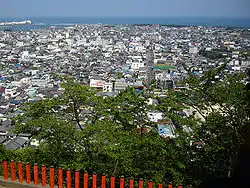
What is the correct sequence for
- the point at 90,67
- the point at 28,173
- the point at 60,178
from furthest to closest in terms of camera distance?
the point at 90,67 < the point at 28,173 < the point at 60,178

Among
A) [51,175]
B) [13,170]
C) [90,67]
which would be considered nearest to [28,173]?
[13,170]

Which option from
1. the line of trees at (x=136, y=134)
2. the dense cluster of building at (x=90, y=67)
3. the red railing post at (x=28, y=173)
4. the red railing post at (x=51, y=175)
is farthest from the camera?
the dense cluster of building at (x=90, y=67)

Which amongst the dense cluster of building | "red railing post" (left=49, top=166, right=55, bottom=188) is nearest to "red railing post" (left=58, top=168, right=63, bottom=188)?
"red railing post" (left=49, top=166, right=55, bottom=188)

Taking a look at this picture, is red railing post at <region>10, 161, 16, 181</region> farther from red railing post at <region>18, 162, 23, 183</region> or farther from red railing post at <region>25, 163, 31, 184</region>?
red railing post at <region>25, 163, 31, 184</region>

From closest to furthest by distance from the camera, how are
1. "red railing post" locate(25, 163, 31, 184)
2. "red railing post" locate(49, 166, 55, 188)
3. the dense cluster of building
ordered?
"red railing post" locate(49, 166, 55, 188)
"red railing post" locate(25, 163, 31, 184)
the dense cluster of building

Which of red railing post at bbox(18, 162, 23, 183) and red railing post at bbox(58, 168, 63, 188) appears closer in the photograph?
red railing post at bbox(58, 168, 63, 188)

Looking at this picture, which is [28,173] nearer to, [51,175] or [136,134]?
[51,175]

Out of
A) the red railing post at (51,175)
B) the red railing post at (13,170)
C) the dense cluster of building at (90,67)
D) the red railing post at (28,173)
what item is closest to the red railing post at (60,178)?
the red railing post at (51,175)

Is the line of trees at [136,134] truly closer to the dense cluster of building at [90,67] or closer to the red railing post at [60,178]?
the red railing post at [60,178]

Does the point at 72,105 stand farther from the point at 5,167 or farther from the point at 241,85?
the point at 241,85

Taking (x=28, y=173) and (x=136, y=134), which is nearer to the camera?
(x=28, y=173)

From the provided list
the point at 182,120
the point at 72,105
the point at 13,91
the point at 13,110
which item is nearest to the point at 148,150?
the point at 182,120
